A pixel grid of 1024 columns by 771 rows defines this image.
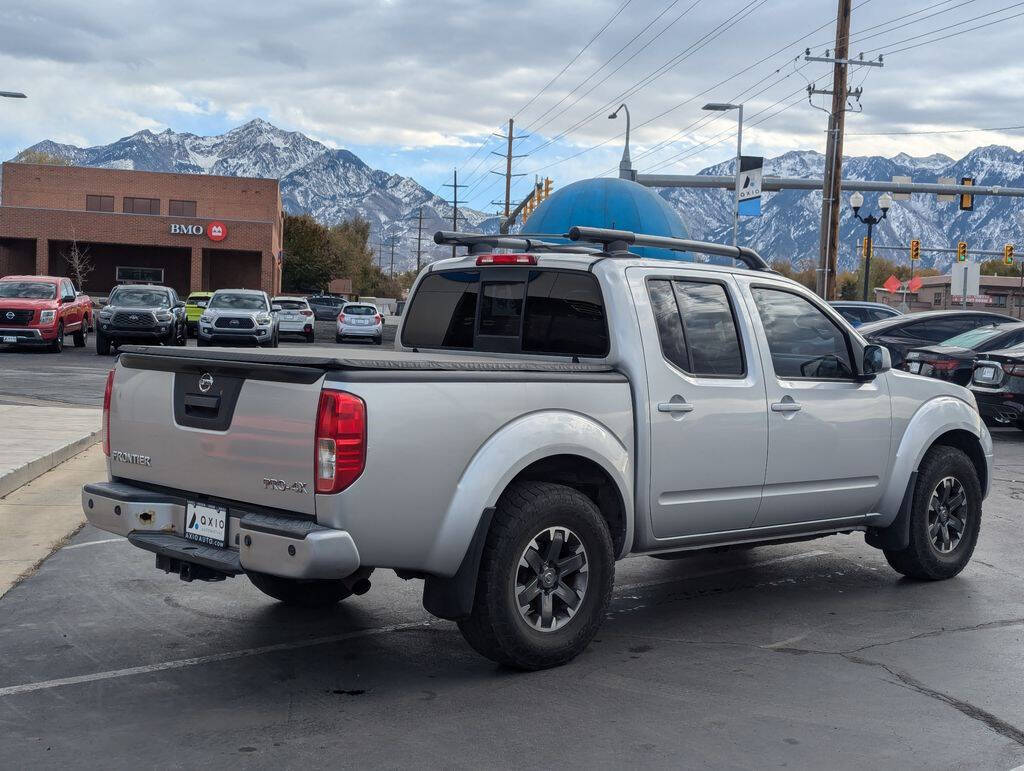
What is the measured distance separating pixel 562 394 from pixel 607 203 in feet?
78.7

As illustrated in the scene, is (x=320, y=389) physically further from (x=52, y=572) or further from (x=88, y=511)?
(x=52, y=572)

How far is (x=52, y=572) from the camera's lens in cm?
703

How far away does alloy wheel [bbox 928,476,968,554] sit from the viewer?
724 centimetres

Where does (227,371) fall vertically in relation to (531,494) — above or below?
above

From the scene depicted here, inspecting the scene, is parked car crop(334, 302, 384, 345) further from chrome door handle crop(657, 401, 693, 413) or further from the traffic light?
chrome door handle crop(657, 401, 693, 413)

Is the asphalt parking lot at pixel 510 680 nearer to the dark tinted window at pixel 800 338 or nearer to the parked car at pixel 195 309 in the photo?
the dark tinted window at pixel 800 338

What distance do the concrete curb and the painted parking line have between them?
4.56 metres

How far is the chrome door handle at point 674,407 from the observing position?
222 inches

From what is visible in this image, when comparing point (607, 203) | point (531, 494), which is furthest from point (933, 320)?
point (531, 494)

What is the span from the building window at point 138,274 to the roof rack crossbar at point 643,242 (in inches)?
2581

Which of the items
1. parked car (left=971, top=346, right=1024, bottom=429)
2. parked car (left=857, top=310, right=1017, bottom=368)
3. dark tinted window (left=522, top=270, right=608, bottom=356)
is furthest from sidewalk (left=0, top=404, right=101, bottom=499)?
parked car (left=857, top=310, right=1017, bottom=368)

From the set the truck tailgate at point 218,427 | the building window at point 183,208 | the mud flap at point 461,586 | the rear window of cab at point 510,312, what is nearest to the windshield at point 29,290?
the rear window of cab at point 510,312

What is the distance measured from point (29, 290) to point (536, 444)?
27831 millimetres

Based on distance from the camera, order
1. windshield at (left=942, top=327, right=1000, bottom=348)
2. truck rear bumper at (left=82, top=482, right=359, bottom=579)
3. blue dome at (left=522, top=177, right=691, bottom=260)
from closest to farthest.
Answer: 1. truck rear bumper at (left=82, top=482, right=359, bottom=579)
2. windshield at (left=942, top=327, right=1000, bottom=348)
3. blue dome at (left=522, top=177, right=691, bottom=260)
